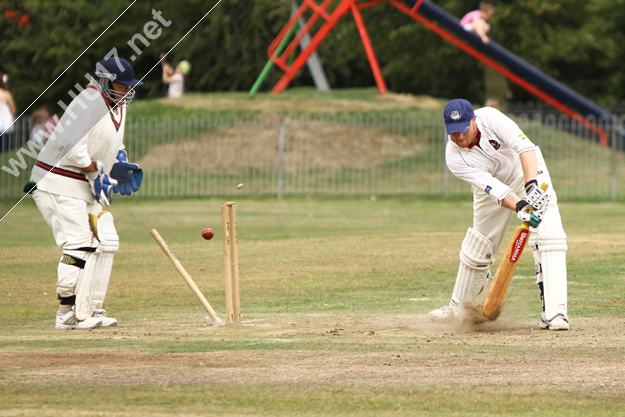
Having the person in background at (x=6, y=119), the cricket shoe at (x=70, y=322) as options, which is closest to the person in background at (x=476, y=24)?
the person in background at (x=6, y=119)

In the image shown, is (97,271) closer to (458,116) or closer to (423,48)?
(458,116)

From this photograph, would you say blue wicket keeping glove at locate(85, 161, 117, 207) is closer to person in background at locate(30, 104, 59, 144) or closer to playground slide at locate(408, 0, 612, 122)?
person in background at locate(30, 104, 59, 144)

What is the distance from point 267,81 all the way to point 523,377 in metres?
38.1

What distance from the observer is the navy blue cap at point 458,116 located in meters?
6.76

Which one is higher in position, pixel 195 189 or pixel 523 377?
pixel 523 377

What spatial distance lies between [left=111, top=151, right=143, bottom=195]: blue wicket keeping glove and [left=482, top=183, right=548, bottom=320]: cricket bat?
3.11 meters

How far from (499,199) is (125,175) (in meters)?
3.19

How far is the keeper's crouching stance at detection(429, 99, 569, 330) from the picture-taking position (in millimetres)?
6758

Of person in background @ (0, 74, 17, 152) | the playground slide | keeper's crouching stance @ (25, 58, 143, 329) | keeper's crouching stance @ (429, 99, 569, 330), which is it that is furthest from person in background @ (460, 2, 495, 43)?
person in background @ (0, 74, 17, 152)

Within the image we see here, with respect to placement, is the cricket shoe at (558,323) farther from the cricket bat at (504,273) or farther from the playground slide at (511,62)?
the playground slide at (511,62)

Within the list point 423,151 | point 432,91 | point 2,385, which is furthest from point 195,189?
point 432,91

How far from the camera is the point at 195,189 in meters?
23.1

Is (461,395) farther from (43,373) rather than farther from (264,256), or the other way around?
(264,256)

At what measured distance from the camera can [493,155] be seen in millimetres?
7109
